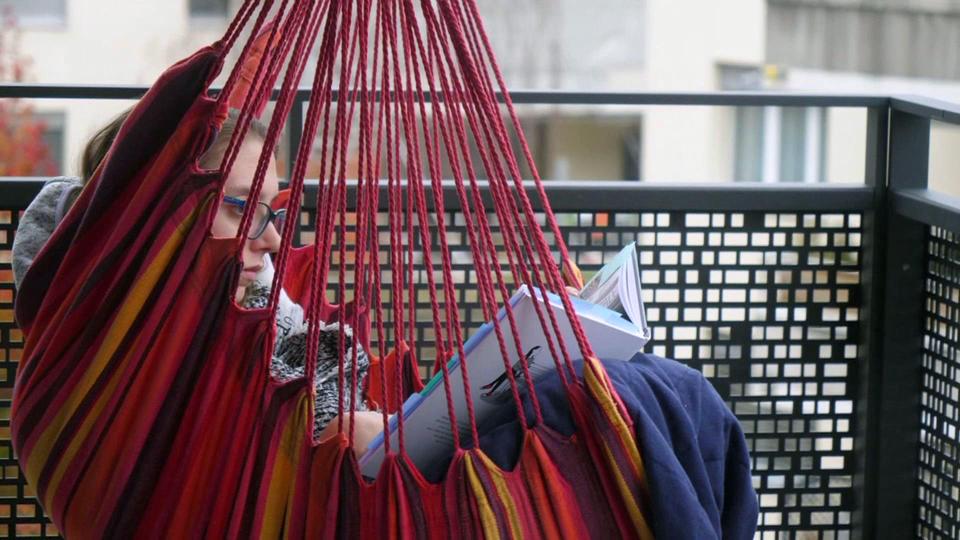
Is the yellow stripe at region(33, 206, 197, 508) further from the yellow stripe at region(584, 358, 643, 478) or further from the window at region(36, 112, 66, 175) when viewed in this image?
the window at region(36, 112, 66, 175)

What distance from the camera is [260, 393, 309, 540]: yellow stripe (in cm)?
123

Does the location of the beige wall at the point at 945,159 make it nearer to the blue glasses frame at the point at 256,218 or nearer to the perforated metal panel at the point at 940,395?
the perforated metal panel at the point at 940,395

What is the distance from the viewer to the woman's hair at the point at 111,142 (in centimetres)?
143

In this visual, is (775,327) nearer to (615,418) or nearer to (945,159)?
(615,418)

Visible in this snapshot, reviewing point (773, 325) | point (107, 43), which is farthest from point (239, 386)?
point (107, 43)

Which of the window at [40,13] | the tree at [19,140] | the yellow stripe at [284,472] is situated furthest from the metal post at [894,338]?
the window at [40,13]

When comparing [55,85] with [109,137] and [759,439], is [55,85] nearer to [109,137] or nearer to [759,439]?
[109,137]

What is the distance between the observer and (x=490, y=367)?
1292mm

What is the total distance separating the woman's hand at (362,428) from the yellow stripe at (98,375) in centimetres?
22

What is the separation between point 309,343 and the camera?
123 centimetres

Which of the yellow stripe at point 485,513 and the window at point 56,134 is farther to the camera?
the window at point 56,134

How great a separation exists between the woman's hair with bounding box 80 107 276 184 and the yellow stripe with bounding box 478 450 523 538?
1.49ft

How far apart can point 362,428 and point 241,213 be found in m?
0.25

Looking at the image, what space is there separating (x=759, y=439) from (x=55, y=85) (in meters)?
1.07
